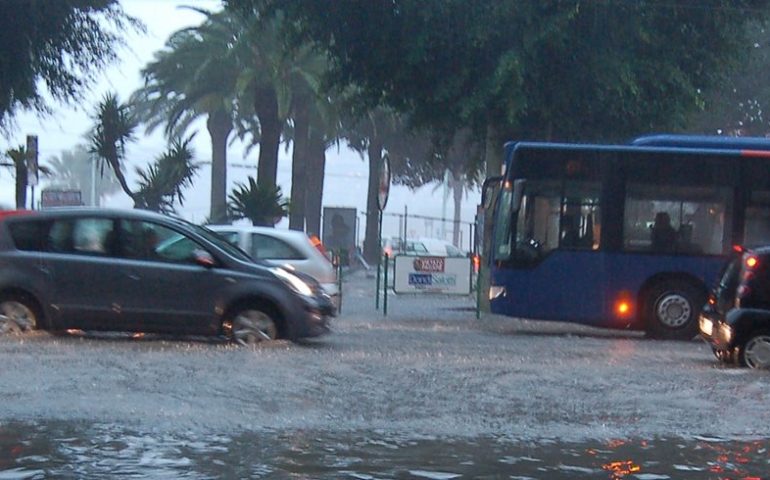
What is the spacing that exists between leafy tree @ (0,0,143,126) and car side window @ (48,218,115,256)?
11.1m

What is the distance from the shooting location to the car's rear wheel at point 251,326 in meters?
15.4

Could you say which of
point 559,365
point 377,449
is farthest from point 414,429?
point 559,365

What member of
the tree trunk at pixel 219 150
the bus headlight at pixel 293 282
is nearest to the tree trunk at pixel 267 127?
the tree trunk at pixel 219 150

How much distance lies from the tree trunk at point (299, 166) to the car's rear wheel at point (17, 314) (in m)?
28.4

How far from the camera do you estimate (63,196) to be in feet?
96.1

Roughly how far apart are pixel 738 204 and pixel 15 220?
10734mm

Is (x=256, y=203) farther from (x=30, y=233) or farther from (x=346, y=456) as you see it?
(x=346, y=456)

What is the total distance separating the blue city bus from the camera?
1989 cm

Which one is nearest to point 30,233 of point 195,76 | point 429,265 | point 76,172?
point 429,265

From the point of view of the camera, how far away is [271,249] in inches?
802

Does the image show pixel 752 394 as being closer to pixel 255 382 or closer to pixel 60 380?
pixel 255 382

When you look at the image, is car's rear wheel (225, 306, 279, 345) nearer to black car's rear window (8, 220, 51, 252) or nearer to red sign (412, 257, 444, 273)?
black car's rear window (8, 220, 51, 252)

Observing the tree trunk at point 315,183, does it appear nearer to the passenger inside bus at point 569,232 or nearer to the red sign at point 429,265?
the red sign at point 429,265

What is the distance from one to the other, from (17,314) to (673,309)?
9712 millimetres
